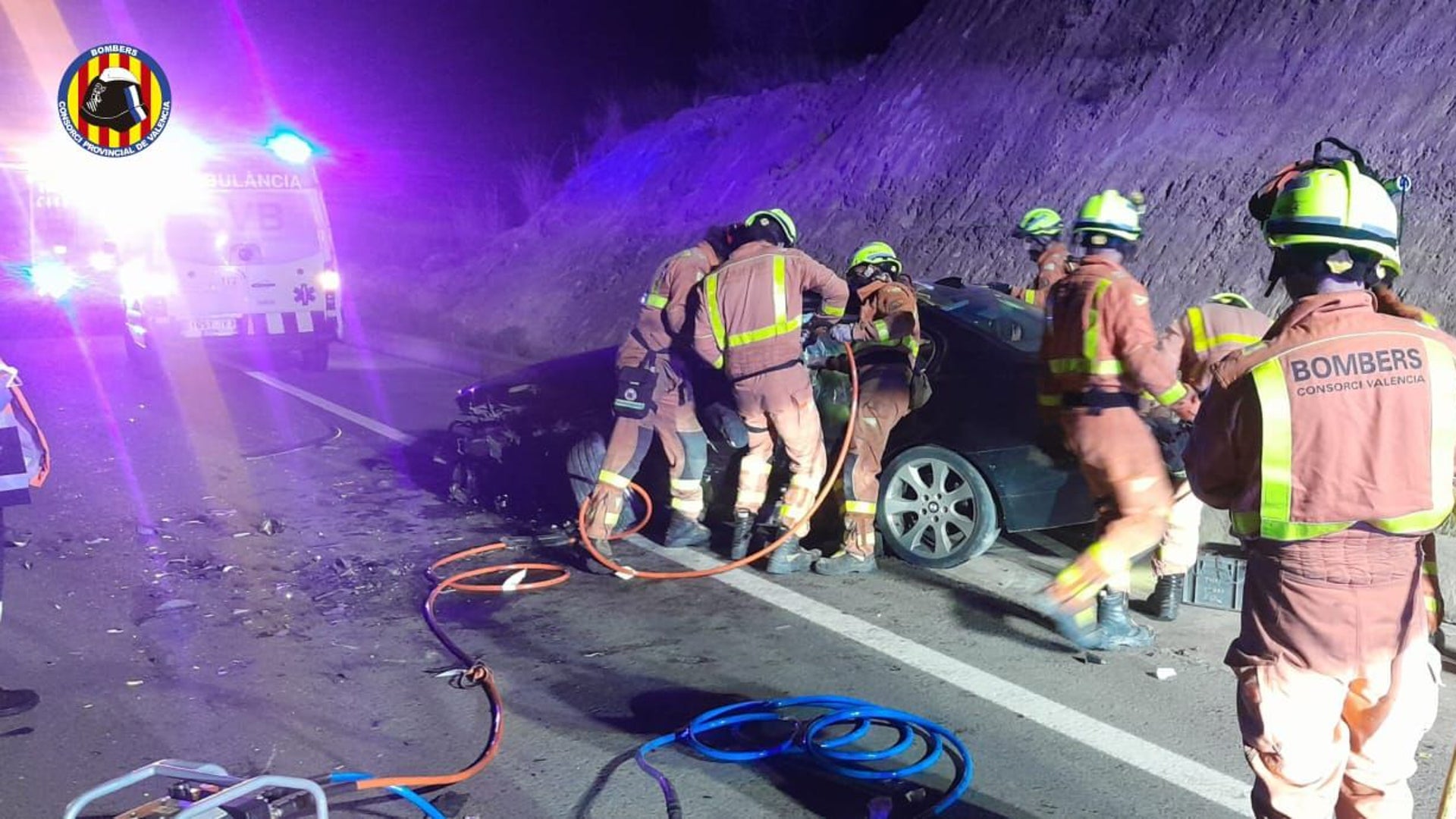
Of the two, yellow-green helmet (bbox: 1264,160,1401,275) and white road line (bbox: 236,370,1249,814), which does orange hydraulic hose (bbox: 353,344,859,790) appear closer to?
→ white road line (bbox: 236,370,1249,814)

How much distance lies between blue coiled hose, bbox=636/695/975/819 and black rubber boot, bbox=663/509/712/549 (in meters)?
2.05

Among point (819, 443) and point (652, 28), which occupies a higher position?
point (652, 28)

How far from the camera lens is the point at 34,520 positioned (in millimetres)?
6645

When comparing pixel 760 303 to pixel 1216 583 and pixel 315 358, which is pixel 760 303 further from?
pixel 315 358

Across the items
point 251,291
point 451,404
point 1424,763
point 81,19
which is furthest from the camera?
point 81,19

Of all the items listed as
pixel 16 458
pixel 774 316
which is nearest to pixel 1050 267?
pixel 774 316

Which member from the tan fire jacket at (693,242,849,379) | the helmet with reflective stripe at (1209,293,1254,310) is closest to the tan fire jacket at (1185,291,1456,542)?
the helmet with reflective stripe at (1209,293,1254,310)

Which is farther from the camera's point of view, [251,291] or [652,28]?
[652,28]

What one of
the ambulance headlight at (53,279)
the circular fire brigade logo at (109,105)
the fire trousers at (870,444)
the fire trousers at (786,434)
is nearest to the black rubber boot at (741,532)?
the fire trousers at (786,434)

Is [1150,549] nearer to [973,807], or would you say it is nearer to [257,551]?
[973,807]

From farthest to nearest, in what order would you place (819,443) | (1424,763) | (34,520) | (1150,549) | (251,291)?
(251,291) < (34,520) < (819,443) < (1150,549) < (1424,763)

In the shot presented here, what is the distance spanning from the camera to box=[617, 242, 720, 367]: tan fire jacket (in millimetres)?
5949

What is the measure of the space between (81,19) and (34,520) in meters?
42.0

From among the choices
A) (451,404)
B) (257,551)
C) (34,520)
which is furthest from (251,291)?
(257,551)
